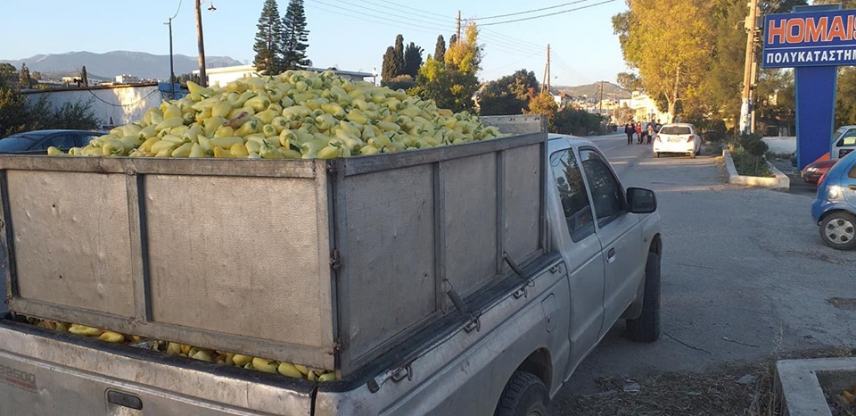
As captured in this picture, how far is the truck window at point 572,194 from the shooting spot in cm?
393

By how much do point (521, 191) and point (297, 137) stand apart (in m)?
1.23

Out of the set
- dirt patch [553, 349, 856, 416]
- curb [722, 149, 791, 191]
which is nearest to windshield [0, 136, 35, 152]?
dirt patch [553, 349, 856, 416]

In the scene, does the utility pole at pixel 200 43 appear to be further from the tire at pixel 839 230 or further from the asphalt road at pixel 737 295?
the tire at pixel 839 230

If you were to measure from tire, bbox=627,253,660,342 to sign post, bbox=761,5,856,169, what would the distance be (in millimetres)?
17150

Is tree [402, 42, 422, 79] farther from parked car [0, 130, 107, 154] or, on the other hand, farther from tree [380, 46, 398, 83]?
parked car [0, 130, 107, 154]

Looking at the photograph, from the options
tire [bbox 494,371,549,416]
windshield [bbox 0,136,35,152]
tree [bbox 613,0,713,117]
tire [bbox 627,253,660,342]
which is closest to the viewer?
tire [bbox 494,371,549,416]

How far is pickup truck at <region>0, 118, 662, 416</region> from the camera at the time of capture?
6.57 feet

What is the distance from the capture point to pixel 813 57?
19.4 m

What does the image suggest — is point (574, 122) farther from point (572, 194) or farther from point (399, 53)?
point (572, 194)

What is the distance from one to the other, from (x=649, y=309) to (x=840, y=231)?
5240 mm

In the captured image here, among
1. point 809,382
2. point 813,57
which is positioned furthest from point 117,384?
point 813,57

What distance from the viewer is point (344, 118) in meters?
3.04

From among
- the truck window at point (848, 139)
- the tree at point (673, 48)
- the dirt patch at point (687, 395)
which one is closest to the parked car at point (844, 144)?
the truck window at point (848, 139)

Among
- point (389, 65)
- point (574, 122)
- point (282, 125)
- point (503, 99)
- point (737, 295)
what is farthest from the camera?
point (389, 65)
